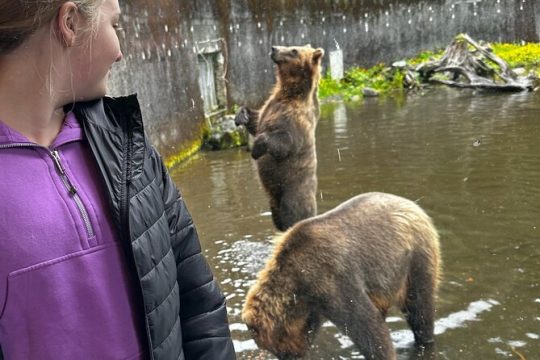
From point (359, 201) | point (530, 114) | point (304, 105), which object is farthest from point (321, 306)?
point (530, 114)

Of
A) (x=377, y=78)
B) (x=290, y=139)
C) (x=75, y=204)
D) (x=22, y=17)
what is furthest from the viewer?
(x=377, y=78)

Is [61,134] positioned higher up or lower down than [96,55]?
lower down

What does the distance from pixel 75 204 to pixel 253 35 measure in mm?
14695

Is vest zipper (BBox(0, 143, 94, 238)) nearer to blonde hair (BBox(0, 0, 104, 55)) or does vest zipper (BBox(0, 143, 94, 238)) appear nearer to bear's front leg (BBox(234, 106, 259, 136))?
blonde hair (BBox(0, 0, 104, 55))

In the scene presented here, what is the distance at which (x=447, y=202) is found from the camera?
700cm

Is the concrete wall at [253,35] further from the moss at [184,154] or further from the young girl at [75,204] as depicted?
the young girl at [75,204]

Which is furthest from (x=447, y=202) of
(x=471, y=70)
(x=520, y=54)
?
(x=520, y=54)

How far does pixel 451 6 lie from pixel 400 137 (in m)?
13.0

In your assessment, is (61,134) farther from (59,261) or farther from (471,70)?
(471,70)

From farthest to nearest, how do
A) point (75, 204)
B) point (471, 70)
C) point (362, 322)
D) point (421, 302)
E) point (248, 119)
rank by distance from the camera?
point (471, 70)
point (248, 119)
point (421, 302)
point (362, 322)
point (75, 204)

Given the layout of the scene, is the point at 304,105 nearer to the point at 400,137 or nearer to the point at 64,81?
the point at 64,81

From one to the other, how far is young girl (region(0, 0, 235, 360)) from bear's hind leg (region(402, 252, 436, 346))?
2.45m

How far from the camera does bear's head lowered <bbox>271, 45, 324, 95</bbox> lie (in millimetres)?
5898

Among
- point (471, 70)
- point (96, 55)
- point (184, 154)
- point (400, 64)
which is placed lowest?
point (184, 154)
